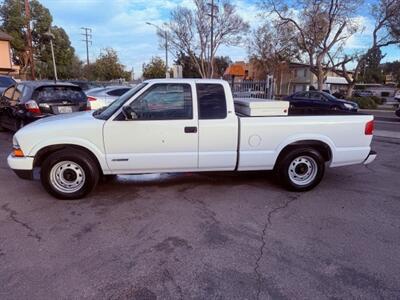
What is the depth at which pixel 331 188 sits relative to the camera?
213 inches

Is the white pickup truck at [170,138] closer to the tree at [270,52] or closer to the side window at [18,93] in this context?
the side window at [18,93]

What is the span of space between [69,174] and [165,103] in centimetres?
177

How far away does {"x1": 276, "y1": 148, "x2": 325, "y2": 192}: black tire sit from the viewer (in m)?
5.02

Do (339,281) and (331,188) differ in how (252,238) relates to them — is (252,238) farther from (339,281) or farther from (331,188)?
(331,188)

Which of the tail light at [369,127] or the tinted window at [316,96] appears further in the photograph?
the tinted window at [316,96]

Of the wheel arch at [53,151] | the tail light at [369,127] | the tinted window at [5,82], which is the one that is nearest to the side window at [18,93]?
the wheel arch at [53,151]

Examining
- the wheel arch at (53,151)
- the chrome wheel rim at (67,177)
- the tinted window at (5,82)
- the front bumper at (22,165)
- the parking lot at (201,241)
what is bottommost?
the parking lot at (201,241)

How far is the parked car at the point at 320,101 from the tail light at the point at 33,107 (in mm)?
15514

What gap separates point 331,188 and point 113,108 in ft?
12.6

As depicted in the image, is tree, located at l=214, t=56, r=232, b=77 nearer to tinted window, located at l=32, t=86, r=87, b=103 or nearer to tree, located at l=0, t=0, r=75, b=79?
tree, located at l=0, t=0, r=75, b=79

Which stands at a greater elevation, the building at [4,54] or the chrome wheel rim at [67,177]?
the building at [4,54]

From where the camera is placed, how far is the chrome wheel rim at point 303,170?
512 centimetres

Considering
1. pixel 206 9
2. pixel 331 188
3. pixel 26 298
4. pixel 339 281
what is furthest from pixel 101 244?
pixel 206 9

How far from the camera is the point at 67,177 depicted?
4.67 metres
